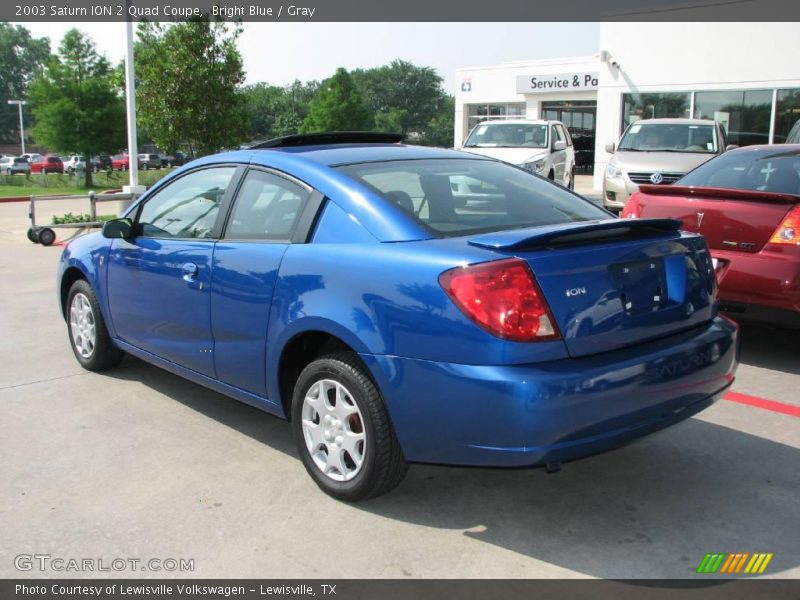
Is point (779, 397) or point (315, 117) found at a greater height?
point (315, 117)

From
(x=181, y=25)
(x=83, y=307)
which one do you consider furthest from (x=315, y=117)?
(x=83, y=307)

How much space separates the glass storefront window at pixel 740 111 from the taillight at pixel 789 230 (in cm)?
1693

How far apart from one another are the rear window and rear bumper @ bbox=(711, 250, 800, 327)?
67.5 inches

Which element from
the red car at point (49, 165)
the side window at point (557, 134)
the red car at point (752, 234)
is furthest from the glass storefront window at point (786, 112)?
the red car at point (49, 165)

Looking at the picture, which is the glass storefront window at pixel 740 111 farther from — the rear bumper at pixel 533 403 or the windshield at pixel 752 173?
the rear bumper at pixel 533 403

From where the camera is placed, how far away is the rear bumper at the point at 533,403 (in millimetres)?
2883

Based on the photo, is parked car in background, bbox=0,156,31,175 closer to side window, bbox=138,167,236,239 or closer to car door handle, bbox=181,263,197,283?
side window, bbox=138,167,236,239

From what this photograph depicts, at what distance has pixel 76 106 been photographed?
34.3m

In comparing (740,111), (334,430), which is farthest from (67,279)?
(740,111)

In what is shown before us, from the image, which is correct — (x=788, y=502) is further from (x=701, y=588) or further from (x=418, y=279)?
(x=418, y=279)

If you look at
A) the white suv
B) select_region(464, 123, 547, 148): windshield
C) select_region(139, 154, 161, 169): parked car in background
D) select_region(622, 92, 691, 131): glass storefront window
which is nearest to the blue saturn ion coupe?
the white suv

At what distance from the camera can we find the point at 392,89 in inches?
4769

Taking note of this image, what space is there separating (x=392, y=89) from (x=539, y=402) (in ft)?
402

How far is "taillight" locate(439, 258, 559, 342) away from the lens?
115 inches
